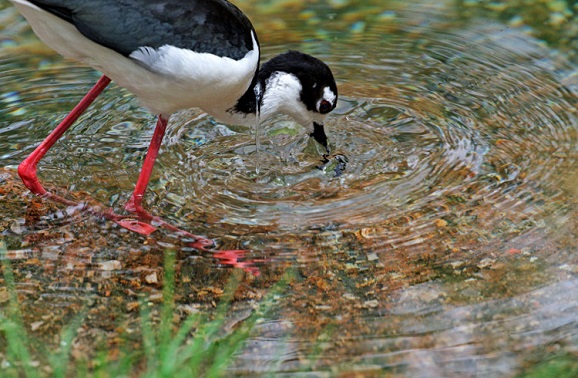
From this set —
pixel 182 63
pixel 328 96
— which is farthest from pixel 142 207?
pixel 328 96

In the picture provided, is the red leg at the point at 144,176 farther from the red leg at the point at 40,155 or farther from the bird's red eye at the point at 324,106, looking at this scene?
the bird's red eye at the point at 324,106

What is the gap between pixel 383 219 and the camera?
171 inches

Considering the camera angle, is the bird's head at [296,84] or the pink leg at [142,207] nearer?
the pink leg at [142,207]

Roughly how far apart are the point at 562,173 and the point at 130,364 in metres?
2.59

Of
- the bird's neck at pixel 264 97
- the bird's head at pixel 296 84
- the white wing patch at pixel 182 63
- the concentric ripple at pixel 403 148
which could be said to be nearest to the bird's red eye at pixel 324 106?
the bird's head at pixel 296 84

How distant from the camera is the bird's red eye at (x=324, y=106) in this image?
4988 mm

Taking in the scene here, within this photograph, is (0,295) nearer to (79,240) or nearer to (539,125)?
(79,240)

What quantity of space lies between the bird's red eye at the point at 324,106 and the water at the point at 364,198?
236 mm

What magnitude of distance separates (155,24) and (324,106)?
1270mm

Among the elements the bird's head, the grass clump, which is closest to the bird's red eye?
the bird's head

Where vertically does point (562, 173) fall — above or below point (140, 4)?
below

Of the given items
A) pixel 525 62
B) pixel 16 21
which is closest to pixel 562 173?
pixel 525 62

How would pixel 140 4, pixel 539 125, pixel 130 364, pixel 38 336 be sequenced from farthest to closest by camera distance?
pixel 539 125, pixel 140 4, pixel 38 336, pixel 130 364

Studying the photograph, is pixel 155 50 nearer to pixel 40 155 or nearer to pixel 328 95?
pixel 40 155
